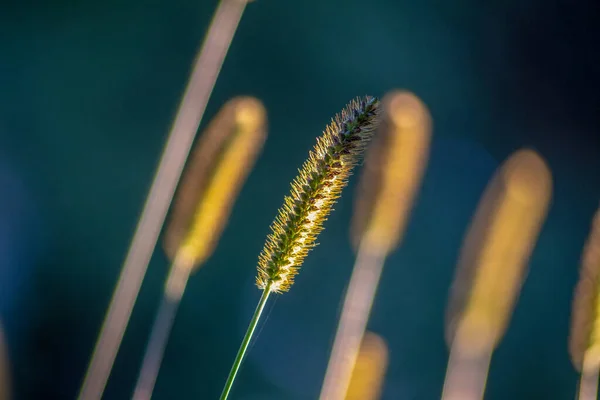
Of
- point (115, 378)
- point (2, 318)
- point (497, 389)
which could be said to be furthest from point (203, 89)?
point (497, 389)

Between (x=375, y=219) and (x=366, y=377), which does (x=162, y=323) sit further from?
(x=375, y=219)

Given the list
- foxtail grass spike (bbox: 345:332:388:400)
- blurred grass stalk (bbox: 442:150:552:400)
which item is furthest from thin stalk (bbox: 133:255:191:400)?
blurred grass stalk (bbox: 442:150:552:400)

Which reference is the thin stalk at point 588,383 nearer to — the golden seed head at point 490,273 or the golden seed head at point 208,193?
the golden seed head at point 490,273

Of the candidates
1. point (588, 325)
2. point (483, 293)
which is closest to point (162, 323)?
point (483, 293)

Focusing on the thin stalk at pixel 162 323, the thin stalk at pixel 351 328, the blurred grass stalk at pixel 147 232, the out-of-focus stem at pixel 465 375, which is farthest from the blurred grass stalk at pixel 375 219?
the blurred grass stalk at pixel 147 232

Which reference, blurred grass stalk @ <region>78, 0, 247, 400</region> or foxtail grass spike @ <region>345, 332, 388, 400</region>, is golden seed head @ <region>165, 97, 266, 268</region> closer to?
blurred grass stalk @ <region>78, 0, 247, 400</region>

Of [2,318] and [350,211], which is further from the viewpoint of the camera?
[350,211]

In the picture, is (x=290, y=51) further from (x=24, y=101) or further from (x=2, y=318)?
(x=2, y=318)
